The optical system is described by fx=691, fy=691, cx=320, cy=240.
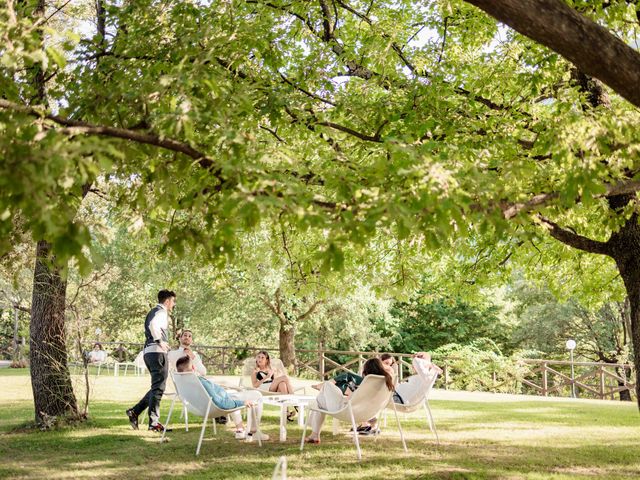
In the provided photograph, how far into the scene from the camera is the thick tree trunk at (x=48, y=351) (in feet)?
31.2

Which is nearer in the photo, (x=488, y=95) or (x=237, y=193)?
(x=237, y=193)

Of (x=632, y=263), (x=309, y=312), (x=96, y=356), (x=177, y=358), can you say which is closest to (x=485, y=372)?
(x=309, y=312)

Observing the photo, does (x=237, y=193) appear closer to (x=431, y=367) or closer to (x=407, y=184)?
(x=407, y=184)

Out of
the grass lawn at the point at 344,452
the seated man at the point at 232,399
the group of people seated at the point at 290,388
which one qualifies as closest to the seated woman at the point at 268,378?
the group of people seated at the point at 290,388

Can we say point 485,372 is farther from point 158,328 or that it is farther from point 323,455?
point 323,455

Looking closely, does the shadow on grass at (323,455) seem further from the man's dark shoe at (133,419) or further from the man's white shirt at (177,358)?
the man's white shirt at (177,358)

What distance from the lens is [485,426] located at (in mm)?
10461

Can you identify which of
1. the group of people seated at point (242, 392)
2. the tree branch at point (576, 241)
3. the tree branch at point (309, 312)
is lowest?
the group of people seated at point (242, 392)

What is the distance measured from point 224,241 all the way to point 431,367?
5.96m

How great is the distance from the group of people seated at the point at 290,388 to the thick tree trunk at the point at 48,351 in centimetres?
160

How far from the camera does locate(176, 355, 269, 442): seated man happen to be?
8164 millimetres

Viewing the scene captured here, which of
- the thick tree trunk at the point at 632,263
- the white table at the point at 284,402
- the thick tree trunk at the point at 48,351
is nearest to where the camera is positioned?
the thick tree trunk at the point at 632,263

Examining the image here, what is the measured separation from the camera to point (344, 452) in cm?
776

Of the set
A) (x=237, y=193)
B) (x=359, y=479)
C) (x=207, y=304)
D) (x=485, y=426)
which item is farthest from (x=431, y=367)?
(x=207, y=304)
